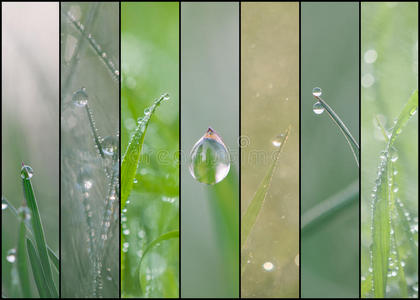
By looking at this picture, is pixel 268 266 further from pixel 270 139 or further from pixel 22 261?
pixel 22 261

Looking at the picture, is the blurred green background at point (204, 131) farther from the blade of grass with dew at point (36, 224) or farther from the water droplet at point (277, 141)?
the blade of grass with dew at point (36, 224)

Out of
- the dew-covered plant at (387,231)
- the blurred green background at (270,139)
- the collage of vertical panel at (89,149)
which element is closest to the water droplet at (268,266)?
the blurred green background at (270,139)

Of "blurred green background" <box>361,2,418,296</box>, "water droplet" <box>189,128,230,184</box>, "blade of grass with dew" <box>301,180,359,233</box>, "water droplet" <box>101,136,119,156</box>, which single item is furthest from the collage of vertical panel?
"blurred green background" <box>361,2,418,296</box>

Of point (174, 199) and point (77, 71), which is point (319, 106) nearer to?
point (174, 199)

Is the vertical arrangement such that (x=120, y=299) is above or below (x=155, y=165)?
below

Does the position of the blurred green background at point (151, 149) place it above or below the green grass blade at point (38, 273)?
above

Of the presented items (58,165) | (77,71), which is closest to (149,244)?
(58,165)
